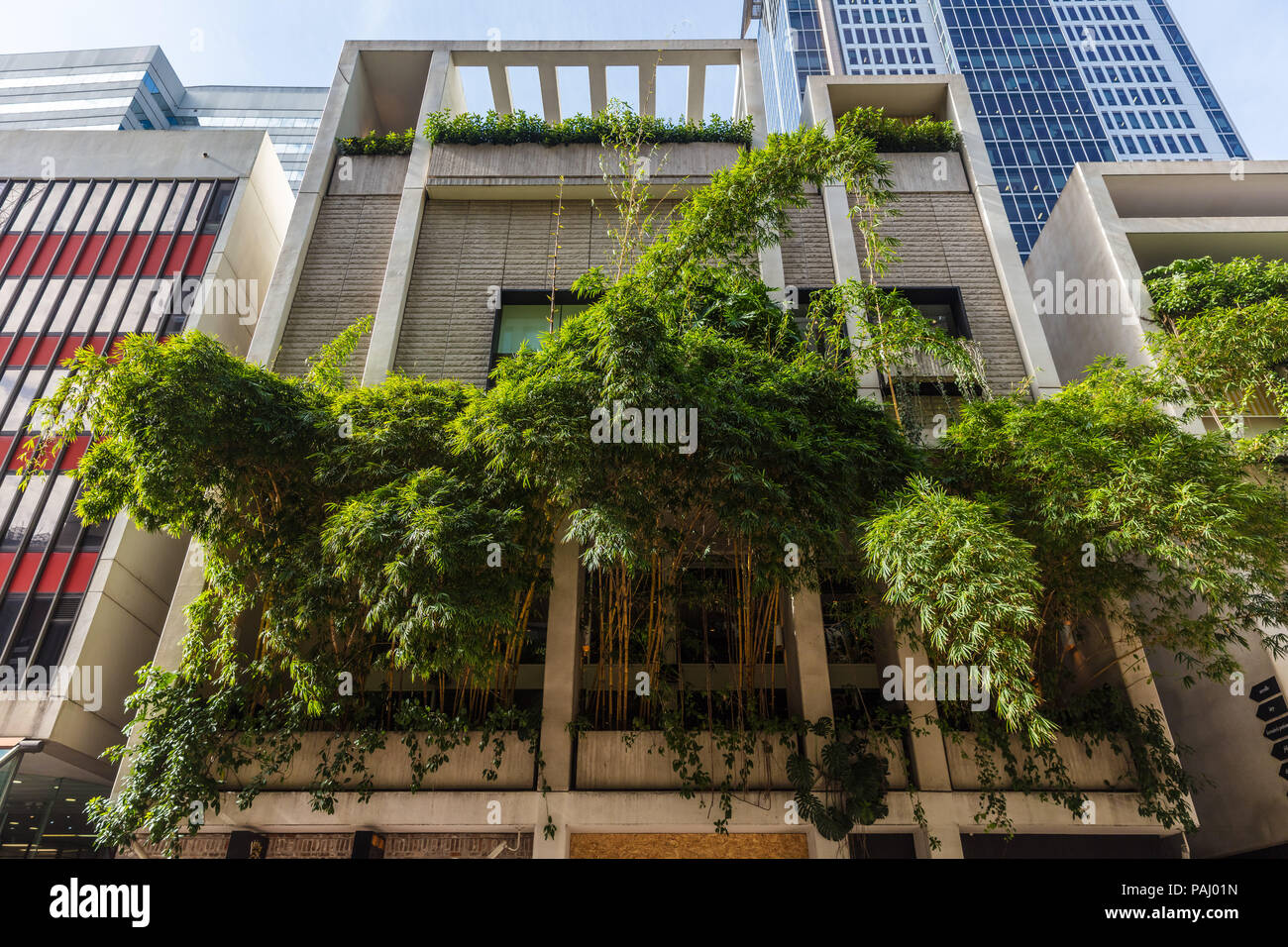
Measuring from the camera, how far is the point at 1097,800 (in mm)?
6453

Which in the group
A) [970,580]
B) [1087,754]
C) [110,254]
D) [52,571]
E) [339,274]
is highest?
[110,254]

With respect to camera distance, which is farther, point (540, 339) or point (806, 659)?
point (806, 659)

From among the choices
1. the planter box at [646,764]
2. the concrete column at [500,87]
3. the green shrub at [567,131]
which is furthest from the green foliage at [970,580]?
the concrete column at [500,87]

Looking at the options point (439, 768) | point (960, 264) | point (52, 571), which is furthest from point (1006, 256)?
point (52, 571)

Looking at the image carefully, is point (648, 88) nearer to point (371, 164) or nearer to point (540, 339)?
Answer: point (371, 164)

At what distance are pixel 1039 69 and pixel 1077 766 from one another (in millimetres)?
57636

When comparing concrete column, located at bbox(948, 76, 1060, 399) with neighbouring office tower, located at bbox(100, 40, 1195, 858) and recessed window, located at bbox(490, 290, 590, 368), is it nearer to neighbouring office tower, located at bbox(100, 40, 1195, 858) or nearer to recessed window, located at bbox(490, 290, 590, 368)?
neighbouring office tower, located at bbox(100, 40, 1195, 858)

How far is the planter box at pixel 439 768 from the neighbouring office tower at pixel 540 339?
19 mm

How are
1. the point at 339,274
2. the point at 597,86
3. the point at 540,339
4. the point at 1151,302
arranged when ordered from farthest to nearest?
the point at 597,86
the point at 339,274
the point at 1151,302
the point at 540,339

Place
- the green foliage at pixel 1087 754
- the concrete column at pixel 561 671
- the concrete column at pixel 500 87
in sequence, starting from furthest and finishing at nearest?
the concrete column at pixel 500 87, the concrete column at pixel 561 671, the green foliage at pixel 1087 754

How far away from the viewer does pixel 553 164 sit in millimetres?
10758

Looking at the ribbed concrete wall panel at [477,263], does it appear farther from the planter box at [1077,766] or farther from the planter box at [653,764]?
the planter box at [1077,766]

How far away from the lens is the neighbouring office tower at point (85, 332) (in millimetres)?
8594
